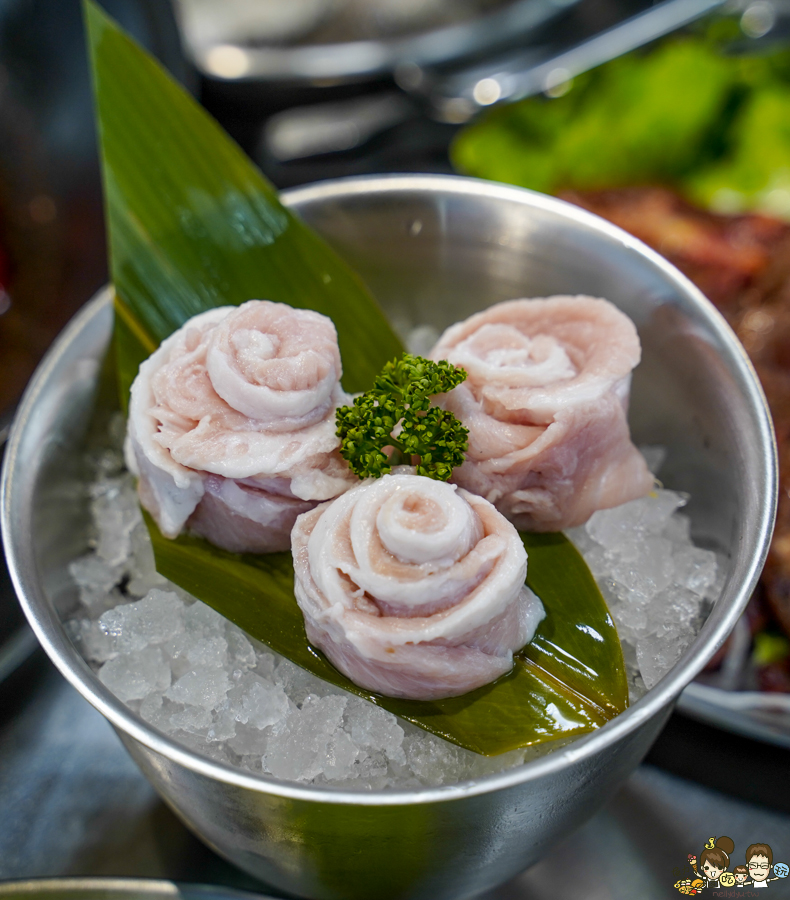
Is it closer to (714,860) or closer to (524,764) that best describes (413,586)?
(524,764)

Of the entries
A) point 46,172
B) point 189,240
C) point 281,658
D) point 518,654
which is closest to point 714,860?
point 518,654

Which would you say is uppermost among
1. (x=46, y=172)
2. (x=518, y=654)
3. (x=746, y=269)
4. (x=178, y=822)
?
(x=46, y=172)

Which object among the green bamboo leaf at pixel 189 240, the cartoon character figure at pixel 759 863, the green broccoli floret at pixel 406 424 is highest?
the green bamboo leaf at pixel 189 240

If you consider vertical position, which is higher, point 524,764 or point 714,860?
point 524,764

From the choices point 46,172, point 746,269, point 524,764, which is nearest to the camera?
point 524,764
